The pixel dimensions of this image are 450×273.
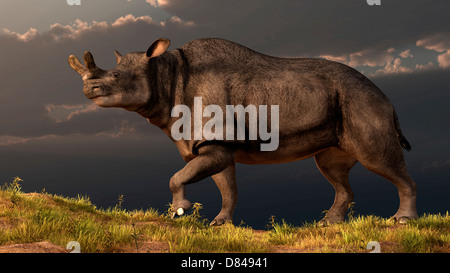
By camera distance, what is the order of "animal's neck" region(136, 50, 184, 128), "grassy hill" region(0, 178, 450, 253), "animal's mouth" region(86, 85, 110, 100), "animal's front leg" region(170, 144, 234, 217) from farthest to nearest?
1. "animal's neck" region(136, 50, 184, 128)
2. "animal's mouth" region(86, 85, 110, 100)
3. "animal's front leg" region(170, 144, 234, 217)
4. "grassy hill" region(0, 178, 450, 253)

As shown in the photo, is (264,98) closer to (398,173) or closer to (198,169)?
(198,169)

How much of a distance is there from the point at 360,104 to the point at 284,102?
107 cm

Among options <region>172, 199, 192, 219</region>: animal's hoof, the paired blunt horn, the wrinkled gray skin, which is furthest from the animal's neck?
<region>172, 199, 192, 219</region>: animal's hoof

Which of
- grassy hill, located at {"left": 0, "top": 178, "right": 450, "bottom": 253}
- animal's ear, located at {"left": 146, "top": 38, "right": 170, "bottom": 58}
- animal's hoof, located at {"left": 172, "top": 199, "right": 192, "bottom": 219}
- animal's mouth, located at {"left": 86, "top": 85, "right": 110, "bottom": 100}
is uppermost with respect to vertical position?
animal's ear, located at {"left": 146, "top": 38, "right": 170, "bottom": 58}

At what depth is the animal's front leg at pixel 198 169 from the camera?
579 centimetres

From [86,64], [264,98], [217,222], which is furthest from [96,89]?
[217,222]

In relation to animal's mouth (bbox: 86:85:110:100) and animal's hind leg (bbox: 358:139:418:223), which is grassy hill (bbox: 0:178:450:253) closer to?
animal's hind leg (bbox: 358:139:418:223)

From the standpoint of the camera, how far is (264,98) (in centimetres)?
631

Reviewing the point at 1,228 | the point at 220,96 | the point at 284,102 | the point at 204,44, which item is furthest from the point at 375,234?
the point at 1,228

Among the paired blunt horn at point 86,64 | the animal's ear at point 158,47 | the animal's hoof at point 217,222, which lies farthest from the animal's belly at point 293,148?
the paired blunt horn at point 86,64

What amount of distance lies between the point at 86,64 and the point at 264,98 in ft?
7.73

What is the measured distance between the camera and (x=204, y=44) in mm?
6680

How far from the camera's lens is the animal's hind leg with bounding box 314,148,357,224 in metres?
7.21

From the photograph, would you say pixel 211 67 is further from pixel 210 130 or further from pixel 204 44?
pixel 210 130
